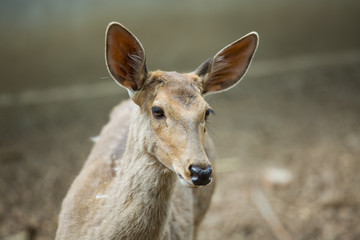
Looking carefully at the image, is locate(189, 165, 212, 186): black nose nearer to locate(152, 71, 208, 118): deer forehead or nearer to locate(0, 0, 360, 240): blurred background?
locate(152, 71, 208, 118): deer forehead

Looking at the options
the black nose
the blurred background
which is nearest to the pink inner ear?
the black nose

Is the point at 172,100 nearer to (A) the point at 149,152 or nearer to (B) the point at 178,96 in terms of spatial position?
(B) the point at 178,96

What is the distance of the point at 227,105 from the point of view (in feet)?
23.5

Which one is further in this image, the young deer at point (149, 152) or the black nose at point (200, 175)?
the young deer at point (149, 152)

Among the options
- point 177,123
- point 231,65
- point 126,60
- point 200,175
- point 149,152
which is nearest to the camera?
point 200,175

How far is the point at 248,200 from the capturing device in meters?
5.01

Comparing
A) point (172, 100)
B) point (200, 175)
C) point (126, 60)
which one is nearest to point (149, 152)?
point (172, 100)

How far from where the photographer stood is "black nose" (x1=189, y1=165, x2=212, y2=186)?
2.19 metres

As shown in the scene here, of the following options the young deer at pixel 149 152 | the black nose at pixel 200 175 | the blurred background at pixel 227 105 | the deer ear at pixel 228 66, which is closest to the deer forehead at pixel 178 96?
the young deer at pixel 149 152

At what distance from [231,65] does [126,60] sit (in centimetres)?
79

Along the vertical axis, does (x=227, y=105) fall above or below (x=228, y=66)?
below

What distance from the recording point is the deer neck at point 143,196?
257 centimetres

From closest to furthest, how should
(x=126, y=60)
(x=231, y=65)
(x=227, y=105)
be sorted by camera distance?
(x=126, y=60) < (x=231, y=65) < (x=227, y=105)

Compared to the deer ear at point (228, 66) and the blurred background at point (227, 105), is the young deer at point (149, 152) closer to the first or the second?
the deer ear at point (228, 66)
